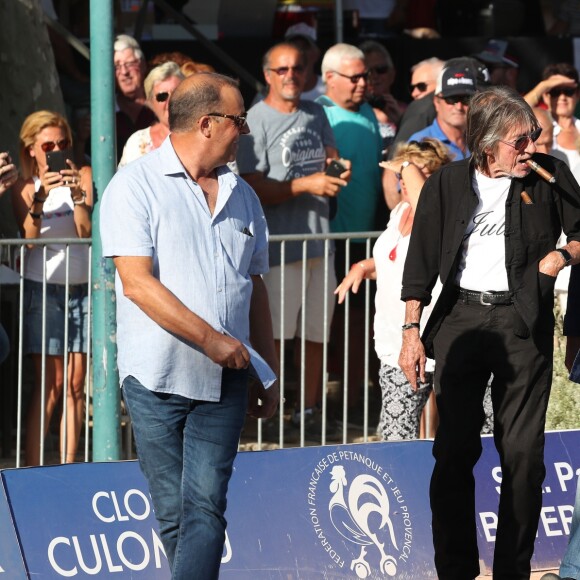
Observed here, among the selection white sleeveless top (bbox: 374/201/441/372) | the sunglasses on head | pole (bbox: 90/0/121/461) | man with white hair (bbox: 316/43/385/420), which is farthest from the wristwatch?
man with white hair (bbox: 316/43/385/420)

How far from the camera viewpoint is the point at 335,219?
899cm

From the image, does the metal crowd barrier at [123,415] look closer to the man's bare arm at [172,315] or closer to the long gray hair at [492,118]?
the long gray hair at [492,118]

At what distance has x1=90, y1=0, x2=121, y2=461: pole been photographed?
21.4ft

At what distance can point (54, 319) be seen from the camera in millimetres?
7590

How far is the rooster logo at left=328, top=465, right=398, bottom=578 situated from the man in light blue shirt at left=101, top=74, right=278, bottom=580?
64.3 inches

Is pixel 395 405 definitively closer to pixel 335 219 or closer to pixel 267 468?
pixel 267 468

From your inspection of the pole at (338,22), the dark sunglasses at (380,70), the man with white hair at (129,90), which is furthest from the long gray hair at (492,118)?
the pole at (338,22)

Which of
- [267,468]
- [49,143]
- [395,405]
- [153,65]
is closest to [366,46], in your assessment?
[153,65]

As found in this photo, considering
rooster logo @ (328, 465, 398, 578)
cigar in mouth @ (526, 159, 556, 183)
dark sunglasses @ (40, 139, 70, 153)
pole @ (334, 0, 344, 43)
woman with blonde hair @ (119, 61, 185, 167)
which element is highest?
pole @ (334, 0, 344, 43)

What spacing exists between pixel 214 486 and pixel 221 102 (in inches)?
51.9

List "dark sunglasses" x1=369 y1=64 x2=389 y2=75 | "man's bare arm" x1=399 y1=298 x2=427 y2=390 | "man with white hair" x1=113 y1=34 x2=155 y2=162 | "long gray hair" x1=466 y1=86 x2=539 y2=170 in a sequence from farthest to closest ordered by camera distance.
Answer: "dark sunglasses" x1=369 y1=64 x2=389 y2=75 → "man with white hair" x1=113 y1=34 x2=155 y2=162 → "man's bare arm" x1=399 y1=298 x2=427 y2=390 → "long gray hair" x1=466 y1=86 x2=539 y2=170

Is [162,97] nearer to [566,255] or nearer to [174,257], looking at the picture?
[566,255]

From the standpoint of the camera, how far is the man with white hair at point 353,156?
8.92 metres

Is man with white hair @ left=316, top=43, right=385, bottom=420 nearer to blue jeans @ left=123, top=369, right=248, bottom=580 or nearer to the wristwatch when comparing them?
the wristwatch
